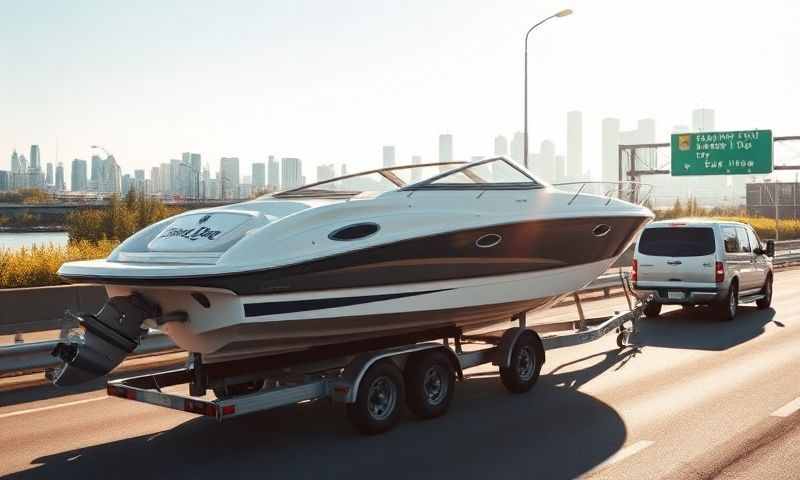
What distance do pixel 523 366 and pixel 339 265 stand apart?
3.02 metres

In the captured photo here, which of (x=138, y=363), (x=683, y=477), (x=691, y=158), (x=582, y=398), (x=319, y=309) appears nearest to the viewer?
(x=683, y=477)

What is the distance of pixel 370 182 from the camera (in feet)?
31.3

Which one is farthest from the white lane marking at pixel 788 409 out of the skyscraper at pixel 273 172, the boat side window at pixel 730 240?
the skyscraper at pixel 273 172

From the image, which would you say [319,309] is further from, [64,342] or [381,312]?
[64,342]

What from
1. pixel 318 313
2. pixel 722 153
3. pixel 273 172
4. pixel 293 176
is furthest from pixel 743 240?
pixel 273 172

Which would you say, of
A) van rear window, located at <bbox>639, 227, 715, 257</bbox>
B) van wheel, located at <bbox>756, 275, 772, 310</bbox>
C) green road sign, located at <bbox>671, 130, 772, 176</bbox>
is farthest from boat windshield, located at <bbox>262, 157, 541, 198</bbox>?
green road sign, located at <bbox>671, 130, 772, 176</bbox>

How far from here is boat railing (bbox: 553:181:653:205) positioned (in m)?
10.7

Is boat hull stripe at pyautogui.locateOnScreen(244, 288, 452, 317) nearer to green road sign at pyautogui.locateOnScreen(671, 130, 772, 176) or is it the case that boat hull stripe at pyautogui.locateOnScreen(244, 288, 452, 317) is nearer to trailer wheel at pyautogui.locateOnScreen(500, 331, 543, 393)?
trailer wheel at pyautogui.locateOnScreen(500, 331, 543, 393)

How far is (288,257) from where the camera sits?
7.51 metres

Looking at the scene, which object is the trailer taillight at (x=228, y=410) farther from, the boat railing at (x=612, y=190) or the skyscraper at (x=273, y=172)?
the skyscraper at (x=273, y=172)

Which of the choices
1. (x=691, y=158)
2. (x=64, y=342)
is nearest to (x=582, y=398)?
(x=64, y=342)

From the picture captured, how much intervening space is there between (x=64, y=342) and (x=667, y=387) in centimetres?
620

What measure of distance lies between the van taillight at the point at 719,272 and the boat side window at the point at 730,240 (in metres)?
0.38

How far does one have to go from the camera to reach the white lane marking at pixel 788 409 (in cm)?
863
